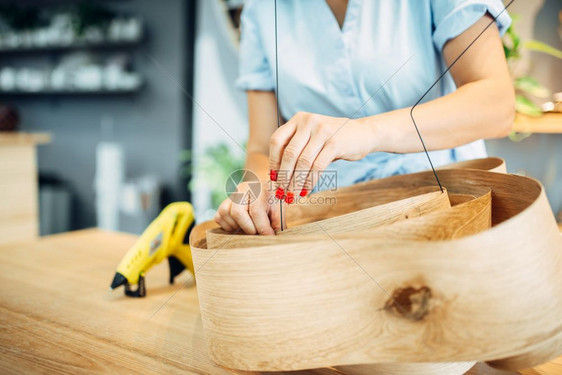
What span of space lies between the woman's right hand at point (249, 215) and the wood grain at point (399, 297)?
149 mm

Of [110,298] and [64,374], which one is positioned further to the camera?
[110,298]

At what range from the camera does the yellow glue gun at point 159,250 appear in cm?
87

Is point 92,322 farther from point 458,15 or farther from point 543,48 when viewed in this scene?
point 543,48

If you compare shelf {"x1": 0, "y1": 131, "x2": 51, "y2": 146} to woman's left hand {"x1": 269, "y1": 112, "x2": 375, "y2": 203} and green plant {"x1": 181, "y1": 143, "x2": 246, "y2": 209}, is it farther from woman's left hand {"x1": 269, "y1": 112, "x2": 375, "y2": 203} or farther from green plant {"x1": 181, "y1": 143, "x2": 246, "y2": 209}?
woman's left hand {"x1": 269, "y1": 112, "x2": 375, "y2": 203}

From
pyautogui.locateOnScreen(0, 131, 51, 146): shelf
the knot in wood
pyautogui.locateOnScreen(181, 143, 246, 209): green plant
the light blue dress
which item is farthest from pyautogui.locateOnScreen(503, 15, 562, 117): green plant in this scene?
pyautogui.locateOnScreen(0, 131, 51, 146): shelf

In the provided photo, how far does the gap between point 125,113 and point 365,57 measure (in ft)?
10.0

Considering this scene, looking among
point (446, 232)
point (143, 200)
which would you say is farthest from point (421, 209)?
point (143, 200)

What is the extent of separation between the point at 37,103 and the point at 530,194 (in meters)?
4.52

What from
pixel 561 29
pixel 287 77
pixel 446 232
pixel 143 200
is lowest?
pixel 143 200

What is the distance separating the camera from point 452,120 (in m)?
0.75

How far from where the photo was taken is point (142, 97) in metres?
3.56

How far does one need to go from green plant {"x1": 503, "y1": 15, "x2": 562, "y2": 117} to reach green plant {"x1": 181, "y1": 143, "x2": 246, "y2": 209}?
1557mm

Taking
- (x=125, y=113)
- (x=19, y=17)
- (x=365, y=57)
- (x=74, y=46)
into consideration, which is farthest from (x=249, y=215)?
(x=19, y=17)

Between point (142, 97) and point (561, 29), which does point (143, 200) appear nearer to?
point (142, 97)
